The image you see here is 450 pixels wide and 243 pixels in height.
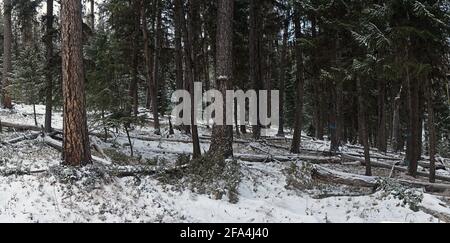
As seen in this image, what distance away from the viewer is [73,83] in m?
10.5

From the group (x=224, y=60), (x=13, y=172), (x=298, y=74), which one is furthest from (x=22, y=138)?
(x=298, y=74)

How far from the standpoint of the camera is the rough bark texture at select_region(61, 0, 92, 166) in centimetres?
1038

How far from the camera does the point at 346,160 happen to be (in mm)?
20953

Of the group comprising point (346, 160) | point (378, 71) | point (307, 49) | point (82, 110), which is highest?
point (307, 49)

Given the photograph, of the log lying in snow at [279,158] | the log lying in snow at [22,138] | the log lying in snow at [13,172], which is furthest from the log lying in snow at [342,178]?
the log lying in snow at [22,138]

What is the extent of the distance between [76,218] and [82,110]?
307 cm

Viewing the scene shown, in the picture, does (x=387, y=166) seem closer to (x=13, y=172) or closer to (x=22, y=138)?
(x=22, y=138)

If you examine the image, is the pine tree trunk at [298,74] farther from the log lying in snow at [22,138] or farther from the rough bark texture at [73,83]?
the rough bark texture at [73,83]

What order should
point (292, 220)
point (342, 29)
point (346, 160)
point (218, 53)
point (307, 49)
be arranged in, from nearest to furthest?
point (292, 220) → point (218, 53) → point (342, 29) → point (307, 49) → point (346, 160)

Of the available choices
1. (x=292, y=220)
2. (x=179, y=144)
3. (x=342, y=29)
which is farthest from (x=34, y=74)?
(x=292, y=220)

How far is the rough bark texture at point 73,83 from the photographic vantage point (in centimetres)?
1038

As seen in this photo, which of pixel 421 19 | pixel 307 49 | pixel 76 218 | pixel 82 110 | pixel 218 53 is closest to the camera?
pixel 76 218

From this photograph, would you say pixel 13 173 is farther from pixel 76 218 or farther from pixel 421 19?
pixel 421 19
